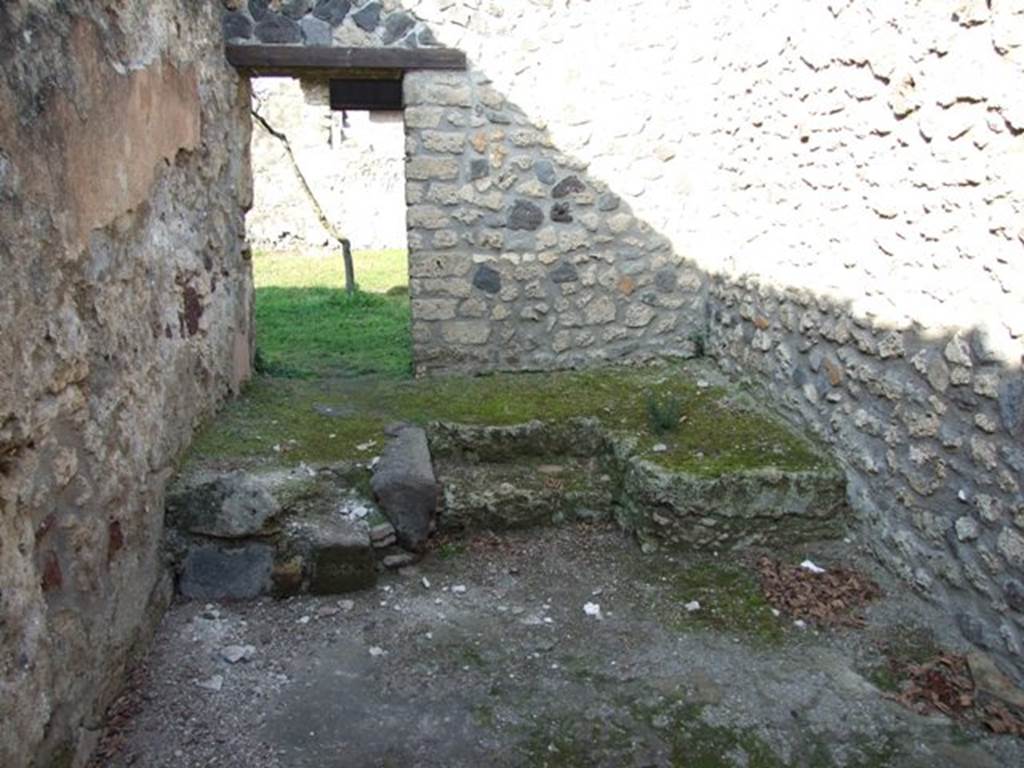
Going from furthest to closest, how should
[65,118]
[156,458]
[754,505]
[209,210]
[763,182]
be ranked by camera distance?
[763,182], [209,210], [754,505], [156,458], [65,118]

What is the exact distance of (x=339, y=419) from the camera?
4461mm

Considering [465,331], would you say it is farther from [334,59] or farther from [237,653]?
[237,653]

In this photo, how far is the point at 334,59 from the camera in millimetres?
4664

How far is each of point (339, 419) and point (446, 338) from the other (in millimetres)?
967

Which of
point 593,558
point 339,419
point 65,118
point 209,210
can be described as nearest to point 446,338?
point 339,419

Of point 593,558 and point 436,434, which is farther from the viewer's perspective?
point 436,434

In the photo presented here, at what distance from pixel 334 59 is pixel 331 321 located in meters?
3.35

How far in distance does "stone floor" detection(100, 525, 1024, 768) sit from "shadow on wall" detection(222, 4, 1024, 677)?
506mm

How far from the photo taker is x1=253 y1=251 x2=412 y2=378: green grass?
5957 mm

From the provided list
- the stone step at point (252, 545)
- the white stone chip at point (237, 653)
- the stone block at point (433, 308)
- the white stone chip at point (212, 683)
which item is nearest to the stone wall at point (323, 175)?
the stone block at point (433, 308)

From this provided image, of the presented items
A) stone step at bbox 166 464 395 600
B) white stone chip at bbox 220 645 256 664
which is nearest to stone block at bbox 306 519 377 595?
stone step at bbox 166 464 395 600

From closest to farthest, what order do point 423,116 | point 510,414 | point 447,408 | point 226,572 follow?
point 226,572, point 510,414, point 447,408, point 423,116

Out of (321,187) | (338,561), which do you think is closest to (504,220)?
(338,561)

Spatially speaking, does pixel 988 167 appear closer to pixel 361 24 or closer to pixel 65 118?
pixel 65 118
